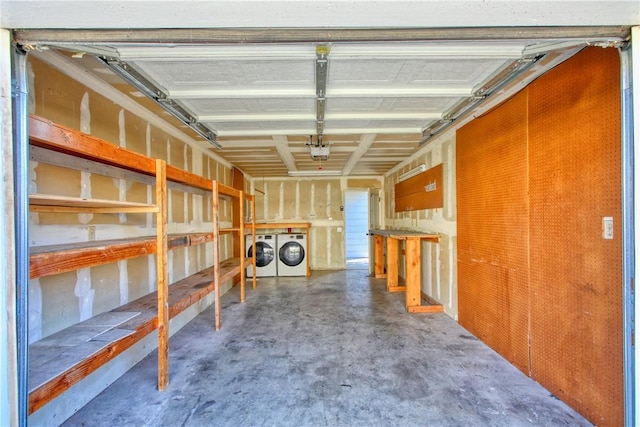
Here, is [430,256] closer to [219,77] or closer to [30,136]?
[219,77]

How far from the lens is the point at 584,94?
159 centimetres

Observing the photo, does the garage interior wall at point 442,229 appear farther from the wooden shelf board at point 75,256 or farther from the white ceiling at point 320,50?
the wooden shelf board at point 75,256

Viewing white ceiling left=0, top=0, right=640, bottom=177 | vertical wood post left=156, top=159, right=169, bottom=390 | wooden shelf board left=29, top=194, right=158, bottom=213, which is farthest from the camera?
vertical wood post left=156, top=159, right=169, bottom=390

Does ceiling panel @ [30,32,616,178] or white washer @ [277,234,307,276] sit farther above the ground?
ceiling panel @ [30,32,616,178]

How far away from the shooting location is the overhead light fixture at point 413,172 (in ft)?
12.7

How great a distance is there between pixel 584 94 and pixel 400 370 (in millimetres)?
2208

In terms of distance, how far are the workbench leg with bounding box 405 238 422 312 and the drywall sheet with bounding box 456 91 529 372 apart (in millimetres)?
591

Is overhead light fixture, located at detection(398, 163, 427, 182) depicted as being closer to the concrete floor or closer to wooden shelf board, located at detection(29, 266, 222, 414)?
the concrete floor

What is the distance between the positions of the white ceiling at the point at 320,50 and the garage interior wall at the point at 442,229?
24.3 inches

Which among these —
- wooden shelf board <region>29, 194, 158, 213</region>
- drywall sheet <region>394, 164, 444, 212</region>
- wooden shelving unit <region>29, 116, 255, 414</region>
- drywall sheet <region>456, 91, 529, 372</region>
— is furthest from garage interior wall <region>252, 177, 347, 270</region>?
wooden shelf board <region>29, 194, 158, 213</region>

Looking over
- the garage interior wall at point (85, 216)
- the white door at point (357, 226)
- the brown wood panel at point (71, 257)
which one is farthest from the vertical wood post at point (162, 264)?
the white door at point (357, 226)

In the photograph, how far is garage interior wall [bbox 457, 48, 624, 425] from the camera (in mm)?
1478

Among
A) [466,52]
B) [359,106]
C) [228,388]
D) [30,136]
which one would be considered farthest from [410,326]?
[30,136]

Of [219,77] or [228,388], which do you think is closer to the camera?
[219,77]
